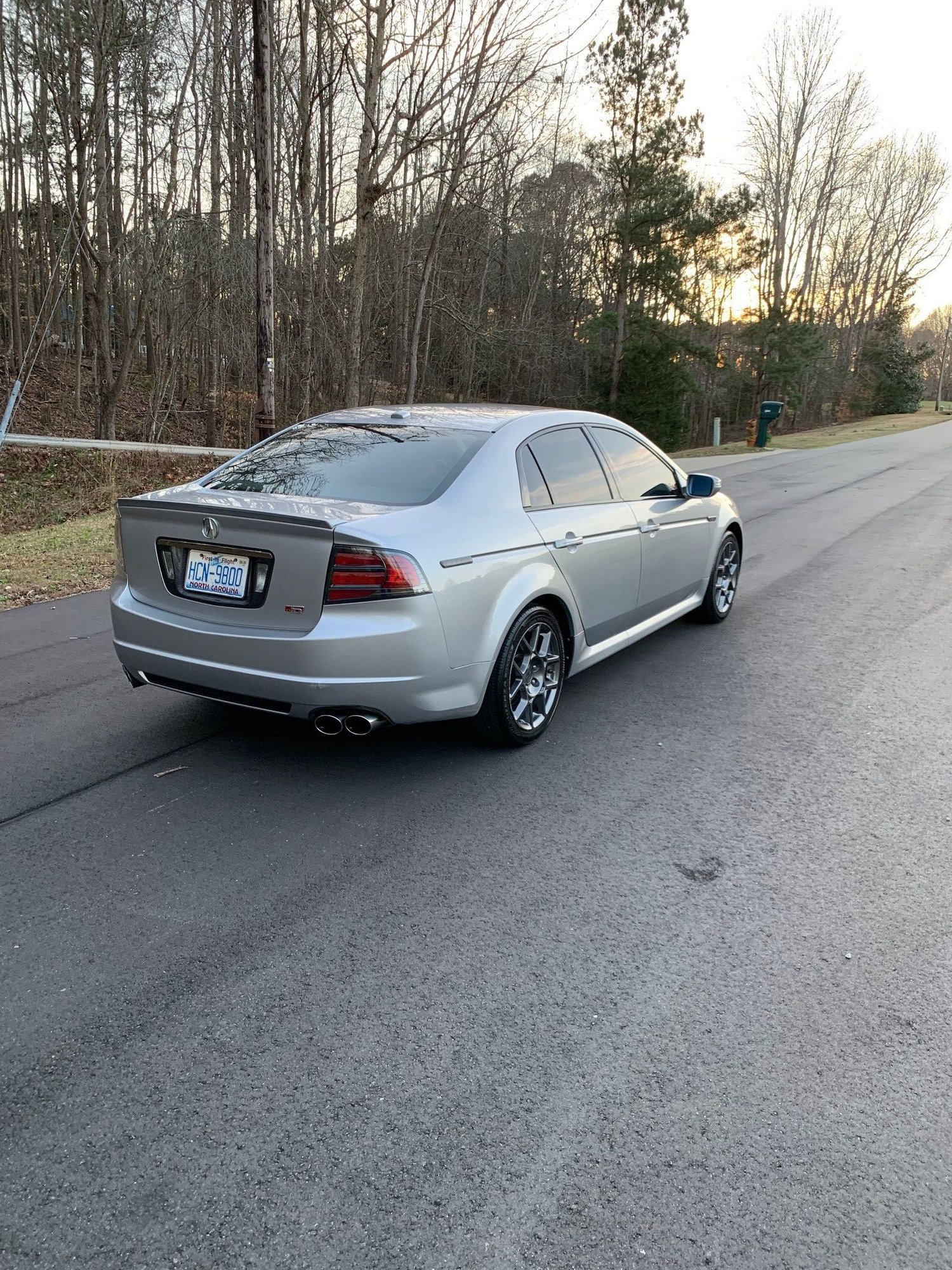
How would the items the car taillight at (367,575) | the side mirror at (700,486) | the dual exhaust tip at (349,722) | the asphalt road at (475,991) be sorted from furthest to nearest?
the side mirror at (700,486) → the dual exhaust tip at (349,722) → the car taillight at (367,575) → the asphalt road at (475,991)

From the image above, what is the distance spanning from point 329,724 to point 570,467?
2.07 metres

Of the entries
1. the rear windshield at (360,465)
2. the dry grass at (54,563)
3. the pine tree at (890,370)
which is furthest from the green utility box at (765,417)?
the pine tree at (890,370)

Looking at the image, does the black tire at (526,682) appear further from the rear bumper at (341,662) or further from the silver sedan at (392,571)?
the rear bumper at (341,662)

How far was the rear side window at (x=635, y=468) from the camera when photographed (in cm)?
549

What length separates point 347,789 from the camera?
4043 mm

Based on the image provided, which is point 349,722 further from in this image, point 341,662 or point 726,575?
point 726,575

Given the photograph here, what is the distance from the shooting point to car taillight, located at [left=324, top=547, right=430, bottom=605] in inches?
146

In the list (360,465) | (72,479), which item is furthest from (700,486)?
(72,479)

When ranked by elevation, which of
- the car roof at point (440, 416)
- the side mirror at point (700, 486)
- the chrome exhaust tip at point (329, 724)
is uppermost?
the car roof at point (440, 416)

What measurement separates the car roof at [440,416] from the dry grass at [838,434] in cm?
2071

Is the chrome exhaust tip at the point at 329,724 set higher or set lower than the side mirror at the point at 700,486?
lower

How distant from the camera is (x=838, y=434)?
126 feet

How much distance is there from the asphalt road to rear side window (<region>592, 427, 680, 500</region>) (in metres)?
1.37

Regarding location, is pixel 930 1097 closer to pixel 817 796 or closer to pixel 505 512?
pixel 817 796
